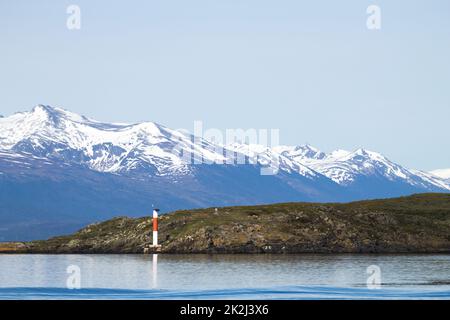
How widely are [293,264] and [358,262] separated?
43.5 ft

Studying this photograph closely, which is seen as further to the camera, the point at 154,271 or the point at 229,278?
the point at 154,271

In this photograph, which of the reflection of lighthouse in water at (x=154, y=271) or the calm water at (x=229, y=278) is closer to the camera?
the calm water at (x=229, y=278)

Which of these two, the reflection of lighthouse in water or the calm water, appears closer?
the calm water

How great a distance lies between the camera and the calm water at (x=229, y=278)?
110688mm

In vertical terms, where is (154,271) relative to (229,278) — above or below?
above

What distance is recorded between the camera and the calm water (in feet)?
363

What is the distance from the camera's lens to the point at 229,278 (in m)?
132
